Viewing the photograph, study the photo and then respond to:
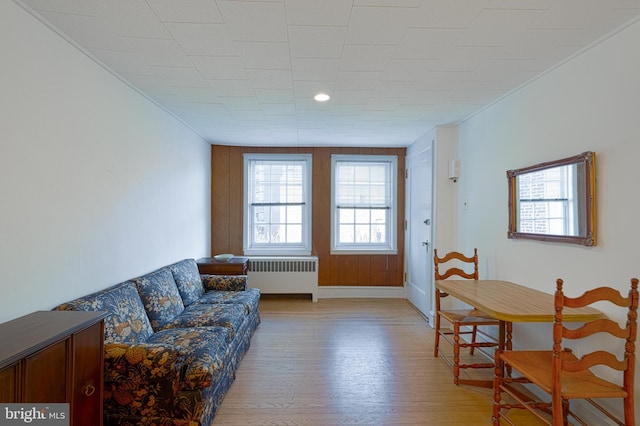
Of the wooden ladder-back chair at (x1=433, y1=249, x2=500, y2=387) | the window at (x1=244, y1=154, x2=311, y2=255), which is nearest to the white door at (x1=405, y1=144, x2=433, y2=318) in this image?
the wooden ladder-back chair at (x1=433, y1=249, x2=500, y2=387)

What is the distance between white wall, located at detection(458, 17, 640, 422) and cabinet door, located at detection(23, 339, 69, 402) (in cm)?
294

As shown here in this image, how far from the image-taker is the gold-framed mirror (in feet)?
7.02

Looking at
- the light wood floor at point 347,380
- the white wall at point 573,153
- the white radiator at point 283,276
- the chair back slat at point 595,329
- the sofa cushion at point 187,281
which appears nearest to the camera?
the chair back slat at point 595,329

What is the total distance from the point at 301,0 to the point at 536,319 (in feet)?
7.41

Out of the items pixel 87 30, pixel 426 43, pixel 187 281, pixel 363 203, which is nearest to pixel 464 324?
pixel 426 43

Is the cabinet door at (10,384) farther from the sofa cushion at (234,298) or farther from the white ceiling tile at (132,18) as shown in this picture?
the sofa cushion at (234,298)

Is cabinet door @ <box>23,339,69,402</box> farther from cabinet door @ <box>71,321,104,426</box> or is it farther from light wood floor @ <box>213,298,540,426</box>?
light wood floor @ <box>213,298,540,426</box>

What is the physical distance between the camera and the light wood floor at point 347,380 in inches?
90.8

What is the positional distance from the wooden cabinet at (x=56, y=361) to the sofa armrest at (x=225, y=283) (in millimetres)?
2180

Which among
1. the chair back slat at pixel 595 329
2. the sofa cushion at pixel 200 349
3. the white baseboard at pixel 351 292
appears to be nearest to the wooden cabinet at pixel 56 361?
the sofa cushion at pixel 200 349

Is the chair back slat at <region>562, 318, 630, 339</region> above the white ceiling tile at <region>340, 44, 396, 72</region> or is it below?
below

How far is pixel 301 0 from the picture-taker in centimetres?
172

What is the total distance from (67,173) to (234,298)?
198 centimetres

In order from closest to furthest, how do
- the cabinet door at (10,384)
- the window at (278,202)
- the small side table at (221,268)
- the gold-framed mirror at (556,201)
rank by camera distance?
the cabinet door at (10,384), the gold-framed mirror at (556,201), the small side table at (221,268), the window at (278,202)
